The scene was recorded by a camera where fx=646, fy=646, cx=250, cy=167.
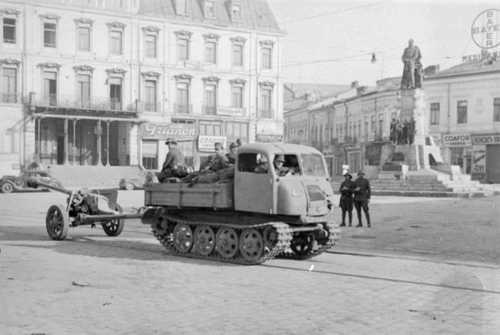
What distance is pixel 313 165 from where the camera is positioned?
12.0m

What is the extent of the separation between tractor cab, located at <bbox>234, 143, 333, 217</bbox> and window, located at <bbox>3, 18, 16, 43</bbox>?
33469 mm

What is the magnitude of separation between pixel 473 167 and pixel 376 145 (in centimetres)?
1133

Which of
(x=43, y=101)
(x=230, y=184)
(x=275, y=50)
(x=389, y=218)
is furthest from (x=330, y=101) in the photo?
(x=230, y=184)

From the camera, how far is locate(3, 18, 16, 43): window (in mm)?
40344

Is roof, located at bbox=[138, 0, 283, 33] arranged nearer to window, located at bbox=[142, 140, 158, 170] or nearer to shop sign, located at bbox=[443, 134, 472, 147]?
window, located at bbox=[142, 140, 158, 170]

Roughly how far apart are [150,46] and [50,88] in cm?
784

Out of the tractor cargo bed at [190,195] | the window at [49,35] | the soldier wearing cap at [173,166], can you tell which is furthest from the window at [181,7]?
the tractor cargo bed at [190,195]

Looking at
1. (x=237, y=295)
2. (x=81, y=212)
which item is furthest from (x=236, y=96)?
(x=237, y=295)

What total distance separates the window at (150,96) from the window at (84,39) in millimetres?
4991

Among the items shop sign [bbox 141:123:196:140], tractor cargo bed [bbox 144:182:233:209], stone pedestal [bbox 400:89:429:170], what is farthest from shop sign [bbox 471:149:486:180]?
tractor cargo bed [bbox 144:182:233:209]

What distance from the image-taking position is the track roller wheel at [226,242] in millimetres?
11523

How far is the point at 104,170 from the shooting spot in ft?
150

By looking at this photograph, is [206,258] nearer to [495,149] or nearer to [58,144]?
[58,144]

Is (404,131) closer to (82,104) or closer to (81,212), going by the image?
(82,104)
